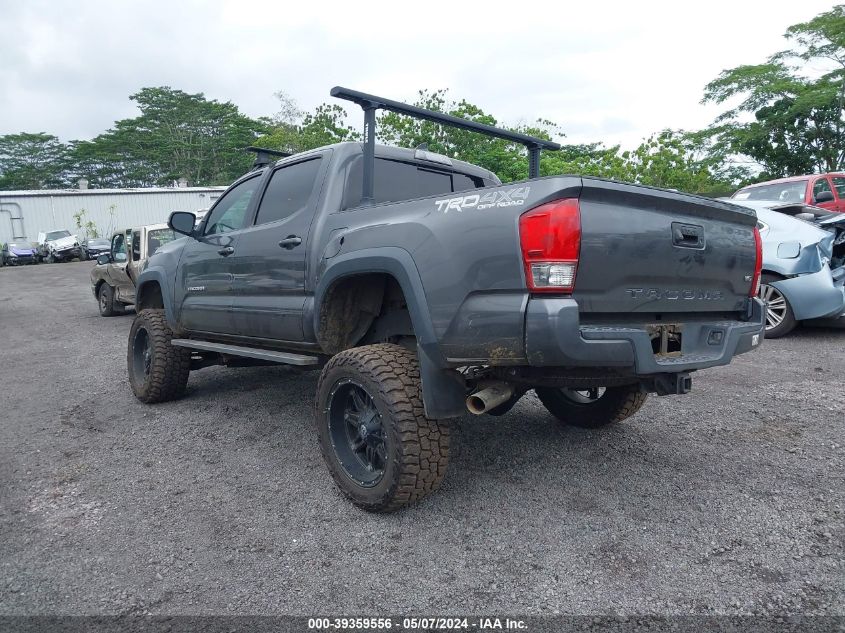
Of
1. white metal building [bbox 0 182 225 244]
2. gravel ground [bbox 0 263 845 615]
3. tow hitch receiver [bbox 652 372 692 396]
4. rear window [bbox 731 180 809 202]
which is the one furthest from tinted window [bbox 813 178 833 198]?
white metal building [bbox 0 182 225 244]

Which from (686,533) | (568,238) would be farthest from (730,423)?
(568,238)

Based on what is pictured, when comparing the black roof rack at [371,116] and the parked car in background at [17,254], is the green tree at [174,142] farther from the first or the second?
the black roof rack at [371,116]

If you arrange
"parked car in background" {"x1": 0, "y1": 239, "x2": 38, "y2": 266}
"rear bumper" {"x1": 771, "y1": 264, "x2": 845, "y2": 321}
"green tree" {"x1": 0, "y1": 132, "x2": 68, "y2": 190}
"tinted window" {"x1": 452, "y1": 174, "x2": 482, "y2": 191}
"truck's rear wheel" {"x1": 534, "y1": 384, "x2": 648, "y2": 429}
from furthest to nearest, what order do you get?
"green tree" {"x1": 0, "y1": 132, "x2": 68, "y2": 190} → "parked car in background" {"x1": 0, "y1": 239, "x2": 38, "y2": 266} → "rear bumper" {"x1": 771, "y1": 264, "x2": 845, "y2": 321} → "tinted window" {"x1": 452, "y1": 174, "x2": 482, "y2": 191} → "truck's rear wheel" {"x1": 534, "y1": 384, "x2": 648, "y2": 429}

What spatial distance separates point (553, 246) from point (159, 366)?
3789mm

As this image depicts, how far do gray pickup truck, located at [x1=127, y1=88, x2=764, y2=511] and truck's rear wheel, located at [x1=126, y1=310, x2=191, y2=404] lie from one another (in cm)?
111

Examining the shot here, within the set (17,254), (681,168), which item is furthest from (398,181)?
(17,254)

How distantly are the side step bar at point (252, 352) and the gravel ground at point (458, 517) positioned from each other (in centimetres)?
59

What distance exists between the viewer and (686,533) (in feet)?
8.69

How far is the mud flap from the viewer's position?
2.71m

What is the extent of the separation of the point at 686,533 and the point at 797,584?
18.6 inches

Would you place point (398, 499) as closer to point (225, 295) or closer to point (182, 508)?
point (182, 508)

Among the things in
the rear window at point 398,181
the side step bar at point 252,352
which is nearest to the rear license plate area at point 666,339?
the rear window at point 398,181

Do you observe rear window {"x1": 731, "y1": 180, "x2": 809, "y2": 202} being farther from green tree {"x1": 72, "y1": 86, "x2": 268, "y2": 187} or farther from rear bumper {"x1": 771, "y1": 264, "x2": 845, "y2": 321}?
green tree {"x1": 72, "y1": 86, "x2": 268, "y2": 187}

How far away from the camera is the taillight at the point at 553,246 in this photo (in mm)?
2299
